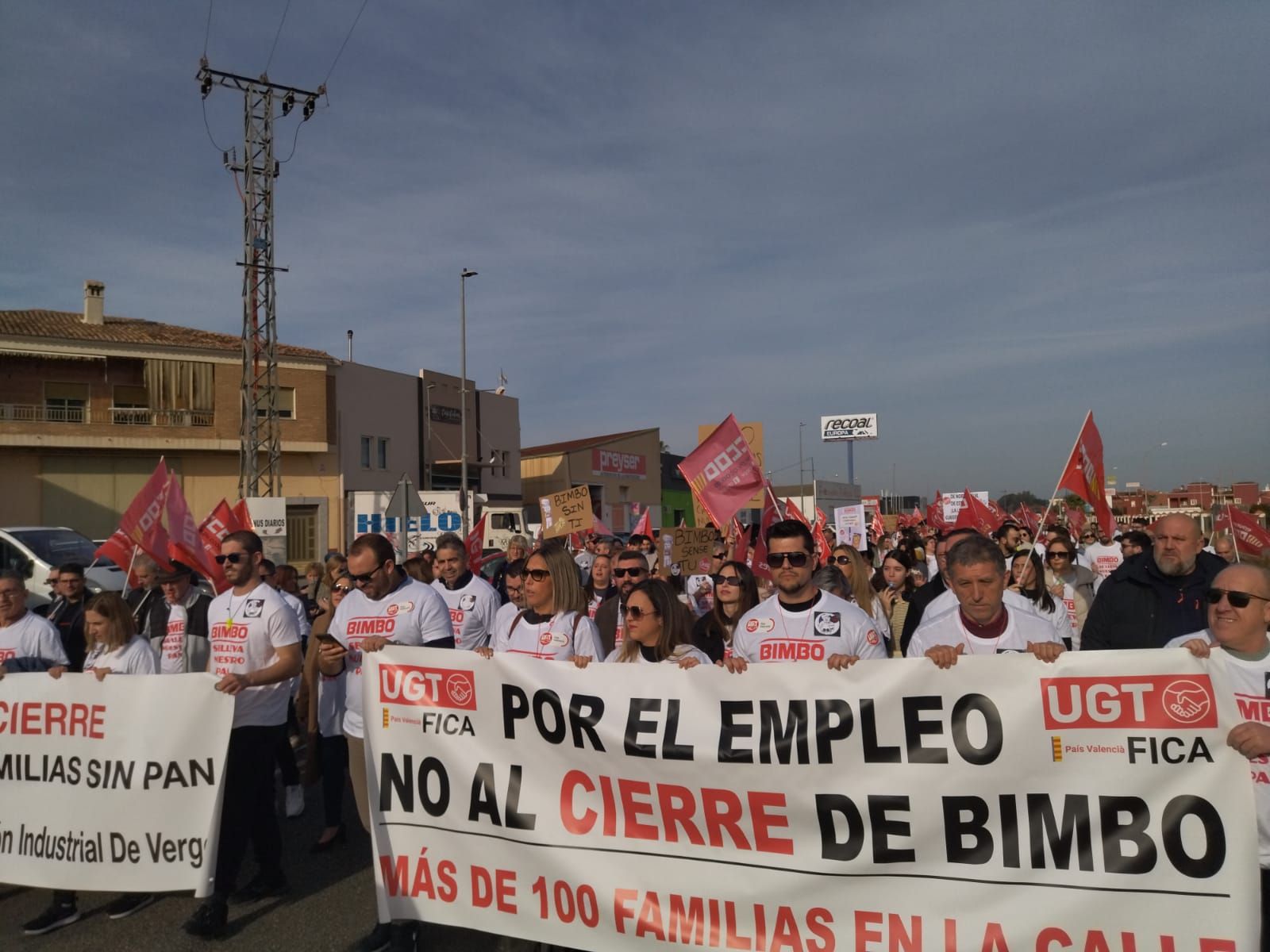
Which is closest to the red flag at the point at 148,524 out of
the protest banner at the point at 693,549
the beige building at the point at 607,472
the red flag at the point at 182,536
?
the red flag at the point at 182,536

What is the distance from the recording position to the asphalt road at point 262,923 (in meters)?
4.18

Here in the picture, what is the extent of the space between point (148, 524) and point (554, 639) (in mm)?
4337

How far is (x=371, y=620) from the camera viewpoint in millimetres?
4719

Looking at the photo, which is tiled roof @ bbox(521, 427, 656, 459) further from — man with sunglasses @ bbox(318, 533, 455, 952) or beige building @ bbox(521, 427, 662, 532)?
man with sunglasses @ bbox(318, 533, 455, 952)

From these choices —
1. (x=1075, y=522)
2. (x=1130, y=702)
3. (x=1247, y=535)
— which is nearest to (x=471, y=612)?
(x=1130, y=702)

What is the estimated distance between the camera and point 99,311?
32812 mm

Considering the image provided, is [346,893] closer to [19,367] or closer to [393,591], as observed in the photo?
[393,591]

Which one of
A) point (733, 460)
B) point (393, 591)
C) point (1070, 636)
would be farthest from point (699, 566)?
point (393, 591)

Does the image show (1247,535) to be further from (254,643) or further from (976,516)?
(254,643)

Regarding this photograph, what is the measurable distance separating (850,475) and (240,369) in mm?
51201

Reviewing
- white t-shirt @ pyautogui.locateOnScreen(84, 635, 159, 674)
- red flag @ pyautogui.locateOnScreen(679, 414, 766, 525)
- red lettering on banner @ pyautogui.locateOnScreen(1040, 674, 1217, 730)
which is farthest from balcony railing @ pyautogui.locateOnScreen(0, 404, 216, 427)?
red lettering on banner @ pyautogui.locateOnScreen(1040, 674, 1217, 730)

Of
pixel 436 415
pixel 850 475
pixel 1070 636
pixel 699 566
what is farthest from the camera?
pixel 850 475

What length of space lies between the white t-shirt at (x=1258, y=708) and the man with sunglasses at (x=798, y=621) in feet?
4.37

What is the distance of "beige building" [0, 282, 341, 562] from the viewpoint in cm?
2862
